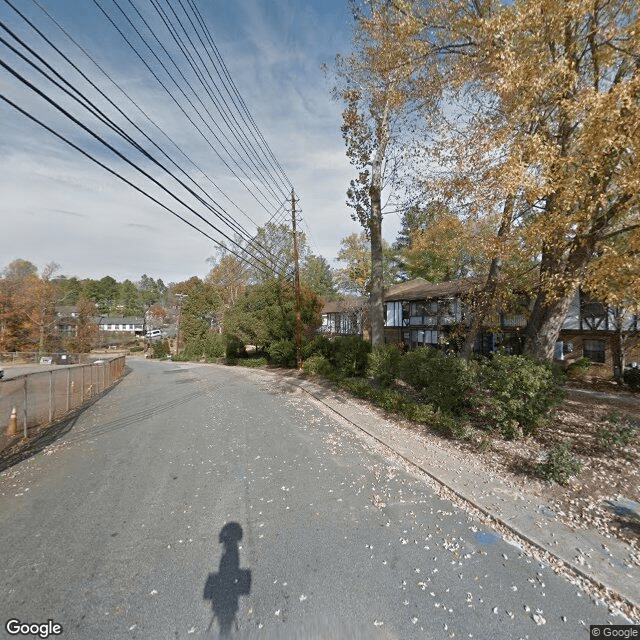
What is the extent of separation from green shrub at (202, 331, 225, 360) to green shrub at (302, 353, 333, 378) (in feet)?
56.6

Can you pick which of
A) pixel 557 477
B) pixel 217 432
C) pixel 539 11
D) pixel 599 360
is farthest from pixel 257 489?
pixel 599 360

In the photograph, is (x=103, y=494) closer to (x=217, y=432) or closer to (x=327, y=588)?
(x=217, y=432)

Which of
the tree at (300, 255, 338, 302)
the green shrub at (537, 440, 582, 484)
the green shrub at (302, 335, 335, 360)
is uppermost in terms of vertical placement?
the tree at (300, 255, 338, 302)

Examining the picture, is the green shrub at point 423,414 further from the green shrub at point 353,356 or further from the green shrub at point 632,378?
the green shrub at point 632,378

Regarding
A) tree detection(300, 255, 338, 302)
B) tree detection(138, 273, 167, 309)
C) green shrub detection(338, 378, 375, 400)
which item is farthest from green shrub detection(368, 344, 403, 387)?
tree detection(138, 273, 167, 309)

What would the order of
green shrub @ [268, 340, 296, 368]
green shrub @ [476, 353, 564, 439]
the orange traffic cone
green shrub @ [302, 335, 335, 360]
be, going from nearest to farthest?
green shrub @ [476, 353, 564, 439] < the orange traffic cone < green shrub @ [302, 335, 335, 360] < green shrub @ [268, 340, 296, 368]

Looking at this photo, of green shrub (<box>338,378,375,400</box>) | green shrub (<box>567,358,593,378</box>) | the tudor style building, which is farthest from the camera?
green shrub (<box>567,358,593,378</box>)

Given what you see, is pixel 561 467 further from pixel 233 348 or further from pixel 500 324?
pixel 233 348

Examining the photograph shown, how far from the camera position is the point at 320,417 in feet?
36.3

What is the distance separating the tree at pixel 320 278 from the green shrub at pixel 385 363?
35.1 meters

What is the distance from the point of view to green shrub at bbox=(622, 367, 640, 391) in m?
14.0

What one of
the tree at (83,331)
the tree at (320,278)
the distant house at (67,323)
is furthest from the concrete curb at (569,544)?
the distant house at (67,323)

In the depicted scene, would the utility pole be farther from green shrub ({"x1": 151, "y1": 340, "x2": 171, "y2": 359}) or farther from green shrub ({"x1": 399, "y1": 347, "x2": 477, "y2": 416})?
green shrub ({"x1": 151, "y1": 340, "x2": 171, "y2": 359})

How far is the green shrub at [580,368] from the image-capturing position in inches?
663
